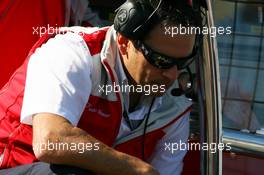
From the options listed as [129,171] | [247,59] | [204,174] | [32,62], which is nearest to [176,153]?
[204,174]

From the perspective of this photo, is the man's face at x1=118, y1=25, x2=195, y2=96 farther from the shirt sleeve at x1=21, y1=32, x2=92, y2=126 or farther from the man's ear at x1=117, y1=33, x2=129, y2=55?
the shirt sleeve at x1=21, y1=32, x2=92, y2=126

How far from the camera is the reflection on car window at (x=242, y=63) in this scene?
2461 mm

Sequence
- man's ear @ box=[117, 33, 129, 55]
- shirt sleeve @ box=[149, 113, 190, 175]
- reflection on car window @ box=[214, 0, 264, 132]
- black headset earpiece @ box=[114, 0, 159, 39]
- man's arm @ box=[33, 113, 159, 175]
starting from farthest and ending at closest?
1. reflection on car window @ box=[214, 0, 264, 132]
2. shirt sleeve @ box=[149, 113, 190, 175]
3. man's ear @ box=[117, 33, 129, 55]
4. black headset earpiece @ box=[114, 0, 159, 39]
5. man's arm @ box=[33, 113, 159, 175]

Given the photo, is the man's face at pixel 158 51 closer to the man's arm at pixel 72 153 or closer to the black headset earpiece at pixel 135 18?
the black headset earpiece at pixel 135 18

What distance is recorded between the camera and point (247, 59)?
274 cm

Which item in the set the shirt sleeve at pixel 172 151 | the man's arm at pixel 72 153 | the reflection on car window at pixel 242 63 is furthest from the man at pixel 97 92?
the reflection on car window at pixel 242 63

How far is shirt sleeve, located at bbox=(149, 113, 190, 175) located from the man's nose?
1.06 feet

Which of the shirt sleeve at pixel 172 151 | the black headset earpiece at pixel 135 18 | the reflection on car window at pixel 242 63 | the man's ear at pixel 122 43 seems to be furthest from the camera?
the reflection on car window at pixel 242 63

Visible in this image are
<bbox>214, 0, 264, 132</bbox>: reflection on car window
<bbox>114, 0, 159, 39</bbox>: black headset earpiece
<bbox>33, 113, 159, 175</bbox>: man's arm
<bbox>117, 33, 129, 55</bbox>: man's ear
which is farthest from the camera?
<bbox>214, 0, 264, 132</bbox>: reflection on car window

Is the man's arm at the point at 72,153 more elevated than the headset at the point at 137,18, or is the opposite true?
the headset at the point at 137,18

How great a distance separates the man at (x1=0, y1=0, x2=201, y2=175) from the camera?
1.64 metres

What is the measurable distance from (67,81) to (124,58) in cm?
22

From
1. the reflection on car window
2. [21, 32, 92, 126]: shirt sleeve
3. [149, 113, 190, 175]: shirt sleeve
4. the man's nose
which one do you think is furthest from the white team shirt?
the reflection on car window

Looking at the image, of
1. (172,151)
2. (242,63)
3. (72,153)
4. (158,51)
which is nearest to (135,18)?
(158,51)
